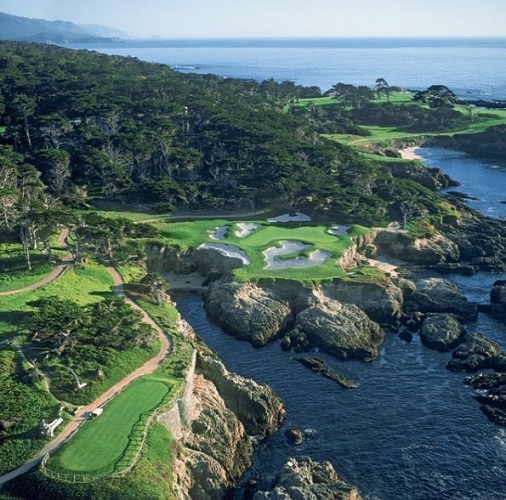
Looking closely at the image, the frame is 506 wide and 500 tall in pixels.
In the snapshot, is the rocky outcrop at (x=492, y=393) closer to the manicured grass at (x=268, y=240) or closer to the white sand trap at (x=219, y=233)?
the manicured grass at (x=268, y=240)

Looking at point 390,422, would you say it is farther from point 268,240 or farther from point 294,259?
point 268,240

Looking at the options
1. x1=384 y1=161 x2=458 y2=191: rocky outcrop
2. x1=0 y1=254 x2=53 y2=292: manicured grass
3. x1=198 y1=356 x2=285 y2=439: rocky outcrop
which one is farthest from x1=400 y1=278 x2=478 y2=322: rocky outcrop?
x1=384 y1=161 x2=458 y2=191: rocky outcrop

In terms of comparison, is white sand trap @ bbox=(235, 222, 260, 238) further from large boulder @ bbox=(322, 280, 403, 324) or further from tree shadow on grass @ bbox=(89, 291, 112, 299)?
tree shadow on grass @ bbox=(89, 291, 112, 299)

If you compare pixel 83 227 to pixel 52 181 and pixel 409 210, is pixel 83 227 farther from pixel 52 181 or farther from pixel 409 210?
pixel 409 210

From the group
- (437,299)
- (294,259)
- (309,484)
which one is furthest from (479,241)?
(309,484)

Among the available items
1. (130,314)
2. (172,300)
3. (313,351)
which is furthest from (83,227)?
(313,351)
